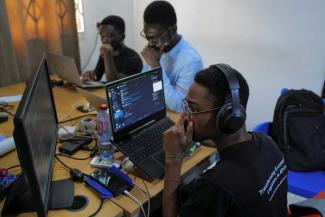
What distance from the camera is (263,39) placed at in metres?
2.55

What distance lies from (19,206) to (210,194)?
640 mm

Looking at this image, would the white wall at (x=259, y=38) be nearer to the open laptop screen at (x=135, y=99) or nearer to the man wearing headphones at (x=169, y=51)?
the man wearing headphones at (x=169, y=51)

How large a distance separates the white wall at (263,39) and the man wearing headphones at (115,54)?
87 cm

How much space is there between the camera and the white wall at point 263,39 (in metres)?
2.31

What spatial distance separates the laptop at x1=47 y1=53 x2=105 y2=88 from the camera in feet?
6.58

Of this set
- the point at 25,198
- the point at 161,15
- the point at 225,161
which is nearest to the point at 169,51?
the point at 161,15

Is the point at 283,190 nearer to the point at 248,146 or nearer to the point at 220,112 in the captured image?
the point at 248,146

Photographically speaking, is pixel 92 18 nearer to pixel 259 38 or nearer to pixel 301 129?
pixel 259 38

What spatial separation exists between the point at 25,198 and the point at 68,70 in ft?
3.96

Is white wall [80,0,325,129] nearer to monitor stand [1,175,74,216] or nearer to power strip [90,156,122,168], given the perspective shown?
power strip [90,156,122,168]

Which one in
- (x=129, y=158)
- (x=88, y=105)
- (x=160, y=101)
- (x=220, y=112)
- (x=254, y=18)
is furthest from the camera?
(x=254, y=18)

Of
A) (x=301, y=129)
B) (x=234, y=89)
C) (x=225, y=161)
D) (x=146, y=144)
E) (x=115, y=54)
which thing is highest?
(x=234, y=89)

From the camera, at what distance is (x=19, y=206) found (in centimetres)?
100

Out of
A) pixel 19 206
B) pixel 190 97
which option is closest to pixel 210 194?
pixel 190 97
